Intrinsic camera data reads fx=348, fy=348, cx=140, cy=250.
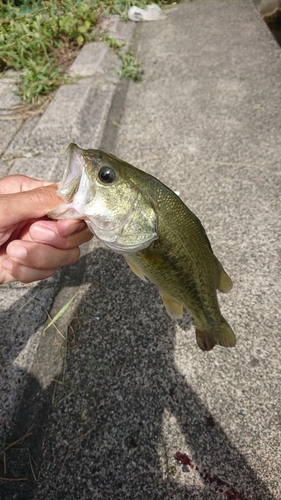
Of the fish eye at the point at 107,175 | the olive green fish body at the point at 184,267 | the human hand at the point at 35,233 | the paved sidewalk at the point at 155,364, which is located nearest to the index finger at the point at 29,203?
the human hand at the point at 35,233

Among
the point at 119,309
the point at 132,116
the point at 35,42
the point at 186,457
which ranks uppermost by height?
the point at 35,42

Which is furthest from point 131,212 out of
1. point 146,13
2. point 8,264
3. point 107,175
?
point 146,13

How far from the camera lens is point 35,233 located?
1.74m

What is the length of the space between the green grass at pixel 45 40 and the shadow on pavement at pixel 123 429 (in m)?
3.20

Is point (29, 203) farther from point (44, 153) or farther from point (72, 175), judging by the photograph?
point (44, 153)

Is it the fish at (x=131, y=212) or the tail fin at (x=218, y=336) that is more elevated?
the fish at (x=131, y=212)

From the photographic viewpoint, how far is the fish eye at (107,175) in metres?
1.51

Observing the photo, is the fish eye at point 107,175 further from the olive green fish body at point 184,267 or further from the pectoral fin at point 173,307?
the pectoral fin at point 173,307

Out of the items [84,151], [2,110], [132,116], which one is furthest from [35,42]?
[84,151]

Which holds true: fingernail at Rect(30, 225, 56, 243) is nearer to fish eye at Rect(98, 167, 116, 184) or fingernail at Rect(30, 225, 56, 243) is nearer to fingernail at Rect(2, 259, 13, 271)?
fingernail at Rect(2, 259, 13, 271)

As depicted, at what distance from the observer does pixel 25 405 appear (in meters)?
1.97

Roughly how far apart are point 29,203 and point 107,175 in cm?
40

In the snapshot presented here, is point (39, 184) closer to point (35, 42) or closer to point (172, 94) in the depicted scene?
point (172, 94)

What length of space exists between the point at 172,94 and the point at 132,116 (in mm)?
677
